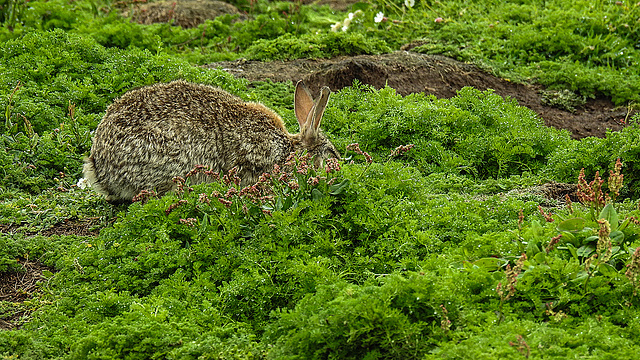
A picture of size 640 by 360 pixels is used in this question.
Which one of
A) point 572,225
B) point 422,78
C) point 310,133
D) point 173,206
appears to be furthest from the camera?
point 422,78

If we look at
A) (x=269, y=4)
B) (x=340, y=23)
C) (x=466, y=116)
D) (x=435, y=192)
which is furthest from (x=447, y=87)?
(x=269, y=4)

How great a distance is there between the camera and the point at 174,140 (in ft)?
20.6

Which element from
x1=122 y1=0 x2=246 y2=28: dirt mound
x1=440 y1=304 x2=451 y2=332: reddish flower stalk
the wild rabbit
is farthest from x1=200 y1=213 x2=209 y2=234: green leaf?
x1=122 y1=0 x2=246 y2=28: dirt mound

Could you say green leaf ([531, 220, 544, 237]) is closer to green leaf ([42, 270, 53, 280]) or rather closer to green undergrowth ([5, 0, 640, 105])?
green leaf ([42, 270, 53, 280])

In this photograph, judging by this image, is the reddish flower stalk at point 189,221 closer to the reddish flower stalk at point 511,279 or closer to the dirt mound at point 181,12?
the reddish flower stalk at point 511,279

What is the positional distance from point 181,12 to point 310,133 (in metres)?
6.60

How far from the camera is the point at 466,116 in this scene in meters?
7.25

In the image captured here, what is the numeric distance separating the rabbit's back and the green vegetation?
44 cm

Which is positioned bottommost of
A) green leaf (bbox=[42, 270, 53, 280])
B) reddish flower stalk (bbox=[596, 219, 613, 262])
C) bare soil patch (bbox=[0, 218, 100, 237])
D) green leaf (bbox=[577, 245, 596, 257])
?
bare soil patch (bbox=[0, 218, 100, 237])

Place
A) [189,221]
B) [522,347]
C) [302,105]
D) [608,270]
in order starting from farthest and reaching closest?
[302,105]
[189,221]
[608,270]
[522,347]

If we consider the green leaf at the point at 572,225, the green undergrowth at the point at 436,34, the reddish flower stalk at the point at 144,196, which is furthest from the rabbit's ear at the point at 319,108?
the green undergrowth at the point at 436,34

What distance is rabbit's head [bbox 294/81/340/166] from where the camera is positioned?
6770mm

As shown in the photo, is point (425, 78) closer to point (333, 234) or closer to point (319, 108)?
point (319, 108)

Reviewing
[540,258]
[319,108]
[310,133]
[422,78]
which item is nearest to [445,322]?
[540,258]
